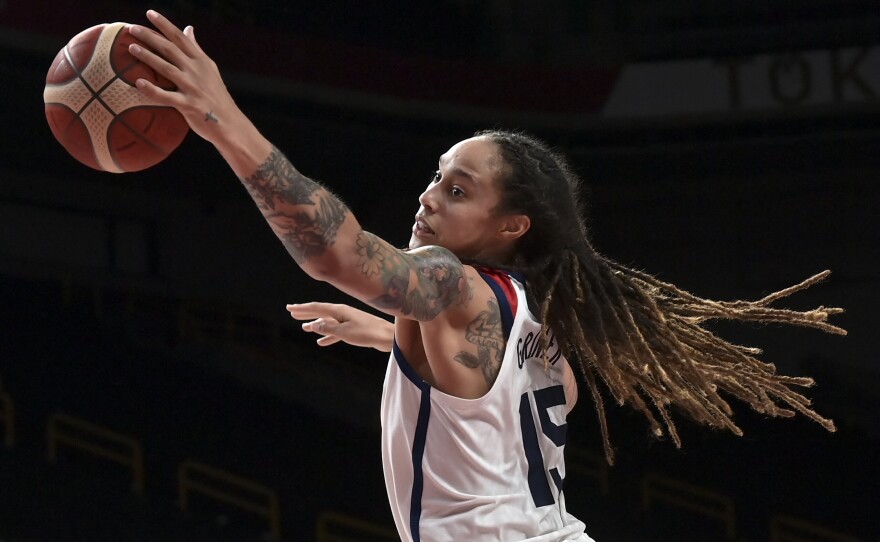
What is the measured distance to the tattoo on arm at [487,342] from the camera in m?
1.86

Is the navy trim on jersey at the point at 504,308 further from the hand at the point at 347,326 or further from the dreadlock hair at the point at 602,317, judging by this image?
the hand at the point at 347,326

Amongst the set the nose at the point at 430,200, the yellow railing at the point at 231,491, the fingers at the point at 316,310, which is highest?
the nose at the point at 430,200

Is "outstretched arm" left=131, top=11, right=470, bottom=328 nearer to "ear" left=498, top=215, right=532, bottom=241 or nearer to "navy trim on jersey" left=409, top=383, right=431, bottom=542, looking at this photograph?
"navy trim on jersey" left=409, top=383, right=431, bottom=542

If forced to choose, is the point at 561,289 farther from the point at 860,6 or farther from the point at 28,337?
the point at 28,337

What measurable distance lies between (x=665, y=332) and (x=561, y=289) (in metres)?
0.25

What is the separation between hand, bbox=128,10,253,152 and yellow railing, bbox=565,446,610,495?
5134mm

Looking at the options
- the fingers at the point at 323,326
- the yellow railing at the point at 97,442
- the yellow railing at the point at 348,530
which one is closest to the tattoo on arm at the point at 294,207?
the fingers at the point at 323,326

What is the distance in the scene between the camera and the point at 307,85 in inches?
266

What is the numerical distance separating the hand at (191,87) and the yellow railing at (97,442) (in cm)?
515

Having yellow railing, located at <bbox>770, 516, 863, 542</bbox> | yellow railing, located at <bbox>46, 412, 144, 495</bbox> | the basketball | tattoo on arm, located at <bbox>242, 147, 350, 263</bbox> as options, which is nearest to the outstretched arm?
tattoo on arm, located at <bbox>242, 147, 350, 263</bbox>

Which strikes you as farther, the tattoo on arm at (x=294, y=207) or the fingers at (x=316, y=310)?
the fingers at (x=316, y=310)

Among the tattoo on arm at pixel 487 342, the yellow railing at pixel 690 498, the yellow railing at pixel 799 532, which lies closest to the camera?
the tattoo on arm at pixel 487 342

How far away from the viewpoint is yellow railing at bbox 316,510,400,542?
19.6 ft

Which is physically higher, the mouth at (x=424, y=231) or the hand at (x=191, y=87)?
the hand at (x=191, y=87)
